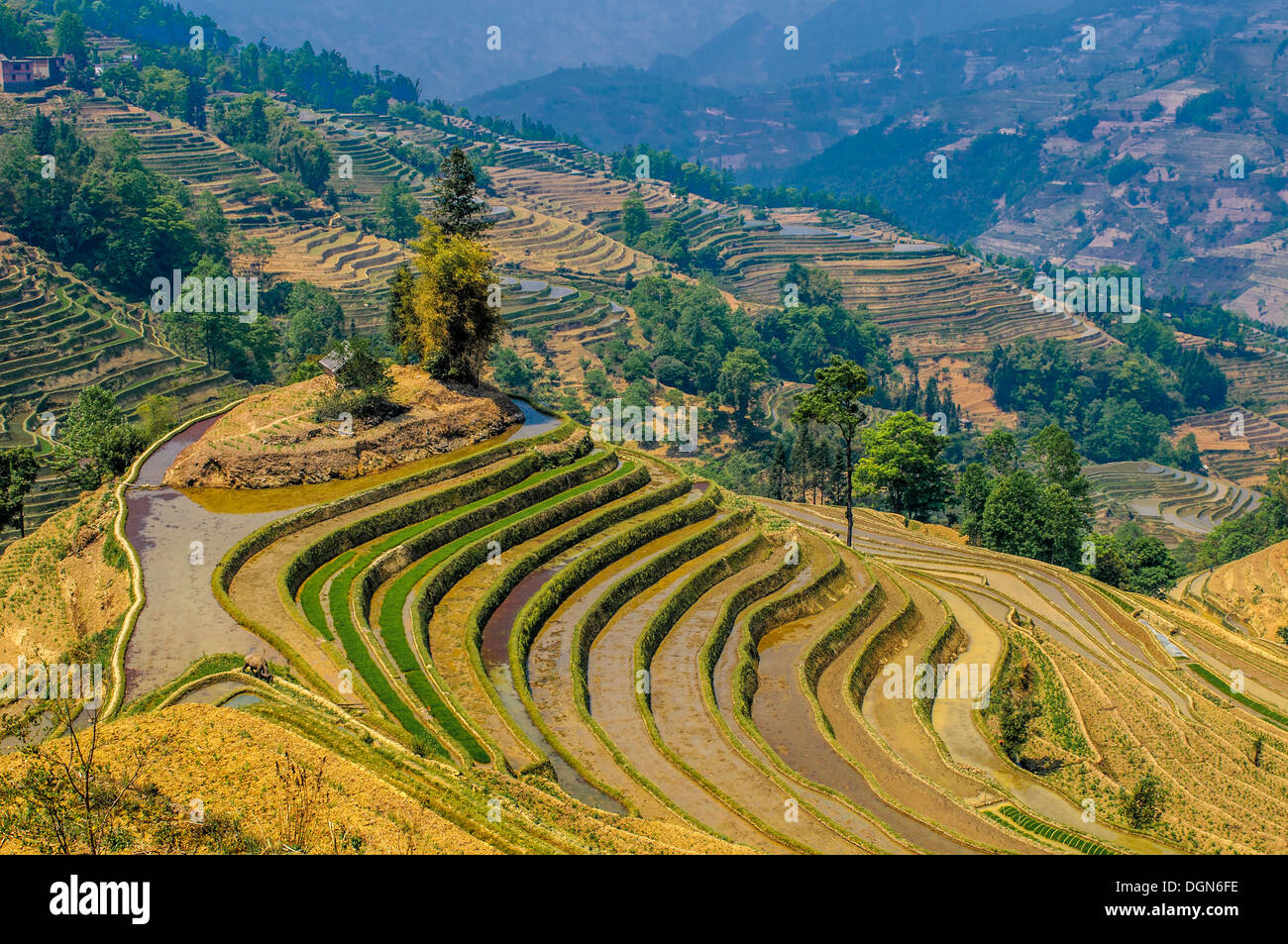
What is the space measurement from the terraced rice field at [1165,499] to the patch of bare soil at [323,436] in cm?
10182

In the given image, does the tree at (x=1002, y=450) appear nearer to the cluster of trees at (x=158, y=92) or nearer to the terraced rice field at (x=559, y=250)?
the terraced rice field at (x=559, y=250)

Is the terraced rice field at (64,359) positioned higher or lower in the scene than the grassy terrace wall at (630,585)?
higher

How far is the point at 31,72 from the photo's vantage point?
157 meters

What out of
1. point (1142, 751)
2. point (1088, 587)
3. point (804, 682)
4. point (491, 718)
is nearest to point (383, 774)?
point (491, 718)

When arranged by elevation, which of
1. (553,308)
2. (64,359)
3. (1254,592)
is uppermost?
(553,308)

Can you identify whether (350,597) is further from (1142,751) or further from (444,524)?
(1142,751)

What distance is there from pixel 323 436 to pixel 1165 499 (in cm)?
13383

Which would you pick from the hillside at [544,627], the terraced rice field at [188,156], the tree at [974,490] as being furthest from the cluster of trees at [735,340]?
the terraced rice field at [188,156]

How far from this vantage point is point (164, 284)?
107750 mm

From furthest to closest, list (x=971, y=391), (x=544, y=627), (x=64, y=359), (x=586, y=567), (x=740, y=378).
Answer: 1. (x=971, y=391)
2. (x=740, y=378)
3. (x=64, y=359)
4. (x=586, y=567)
5. (x=544, y=627)

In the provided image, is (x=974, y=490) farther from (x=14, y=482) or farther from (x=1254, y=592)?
(x=14, y=482)

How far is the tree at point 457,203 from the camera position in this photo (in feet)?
172

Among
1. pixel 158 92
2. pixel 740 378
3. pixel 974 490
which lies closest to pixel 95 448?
pixel 974 490

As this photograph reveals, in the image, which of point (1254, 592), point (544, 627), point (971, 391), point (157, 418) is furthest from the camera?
point (971, 391)
